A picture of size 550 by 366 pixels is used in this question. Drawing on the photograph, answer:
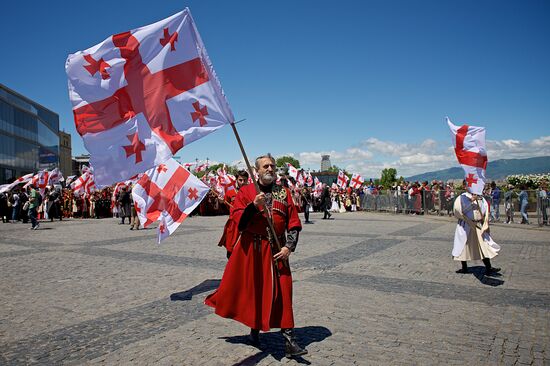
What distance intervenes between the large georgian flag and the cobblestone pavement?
6.21 feet

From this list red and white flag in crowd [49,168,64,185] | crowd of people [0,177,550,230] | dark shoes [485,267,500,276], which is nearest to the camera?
dark shoes [485,267,500,276]

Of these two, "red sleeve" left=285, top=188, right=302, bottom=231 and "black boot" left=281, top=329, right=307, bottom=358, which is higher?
"red sleeve" left=285, top=188, right=302, bottom=231

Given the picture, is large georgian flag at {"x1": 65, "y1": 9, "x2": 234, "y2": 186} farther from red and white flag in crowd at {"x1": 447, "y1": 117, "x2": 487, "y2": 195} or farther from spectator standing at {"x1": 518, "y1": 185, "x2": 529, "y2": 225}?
spectator standing at {"x1": 518, "y1": 185, "x2": 529, "y2": 225}

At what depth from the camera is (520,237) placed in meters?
13.7

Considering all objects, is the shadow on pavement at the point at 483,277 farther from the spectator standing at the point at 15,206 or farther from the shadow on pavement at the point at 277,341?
the spectator standing at the point at 15,206

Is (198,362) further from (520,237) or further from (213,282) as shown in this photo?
(520,237)

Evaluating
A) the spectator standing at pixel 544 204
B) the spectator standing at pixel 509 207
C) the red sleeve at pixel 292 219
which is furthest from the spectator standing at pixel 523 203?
the red sleeve at pixel 292 219

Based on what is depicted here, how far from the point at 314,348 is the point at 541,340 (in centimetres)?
240

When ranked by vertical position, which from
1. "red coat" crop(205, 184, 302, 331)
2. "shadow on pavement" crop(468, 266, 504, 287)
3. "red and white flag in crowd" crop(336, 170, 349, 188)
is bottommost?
"shadow on pavement" crop(468, 266, 504, 287)

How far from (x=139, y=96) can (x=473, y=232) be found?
6.42 m

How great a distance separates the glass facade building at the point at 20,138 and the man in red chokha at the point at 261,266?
1931 inches

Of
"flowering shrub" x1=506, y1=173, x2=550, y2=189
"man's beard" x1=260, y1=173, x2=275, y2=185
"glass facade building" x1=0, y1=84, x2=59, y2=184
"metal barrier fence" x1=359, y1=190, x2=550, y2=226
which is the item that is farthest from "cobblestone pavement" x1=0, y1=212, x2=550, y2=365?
"glass facade building" x1=0, y1=84, x2=59, y2=184

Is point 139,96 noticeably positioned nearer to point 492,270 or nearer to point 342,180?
point 492,270

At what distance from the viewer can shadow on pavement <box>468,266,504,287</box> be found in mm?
7321
